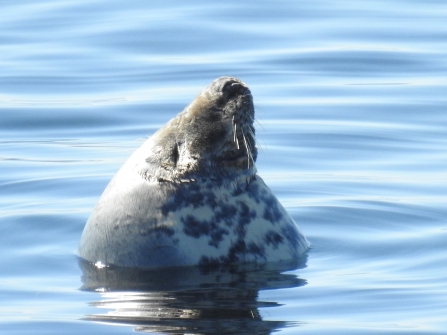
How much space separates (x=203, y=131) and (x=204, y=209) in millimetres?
434

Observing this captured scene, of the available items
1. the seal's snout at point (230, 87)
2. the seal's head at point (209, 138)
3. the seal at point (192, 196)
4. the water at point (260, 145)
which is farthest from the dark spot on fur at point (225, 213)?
the seal's snout at point (230, 87)

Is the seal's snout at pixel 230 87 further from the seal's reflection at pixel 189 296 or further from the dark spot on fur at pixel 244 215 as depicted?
the seal's reflection at pixel 189 296

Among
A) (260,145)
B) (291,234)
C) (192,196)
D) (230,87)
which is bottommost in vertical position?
(291,234)

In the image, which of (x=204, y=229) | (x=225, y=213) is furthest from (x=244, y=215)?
(x=204, y=229)

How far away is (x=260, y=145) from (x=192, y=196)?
72.3 inches

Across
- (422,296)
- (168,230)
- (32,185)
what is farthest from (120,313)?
(32,185)

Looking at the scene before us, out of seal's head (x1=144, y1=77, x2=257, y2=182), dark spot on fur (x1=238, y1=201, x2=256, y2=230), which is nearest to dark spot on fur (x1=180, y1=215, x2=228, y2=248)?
dark spot on fur (x1=238, y1=201, x2=256, y2=230)

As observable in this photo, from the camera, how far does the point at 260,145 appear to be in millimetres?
9562

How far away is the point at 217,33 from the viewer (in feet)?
55.8

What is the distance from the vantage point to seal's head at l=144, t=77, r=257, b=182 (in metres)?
7.67

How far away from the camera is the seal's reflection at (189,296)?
6.74 metres

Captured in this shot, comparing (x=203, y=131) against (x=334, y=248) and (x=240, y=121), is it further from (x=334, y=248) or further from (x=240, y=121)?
(x=334, y=248)

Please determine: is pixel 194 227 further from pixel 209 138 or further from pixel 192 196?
pixel 209 138

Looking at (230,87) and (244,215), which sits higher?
(230,87)
